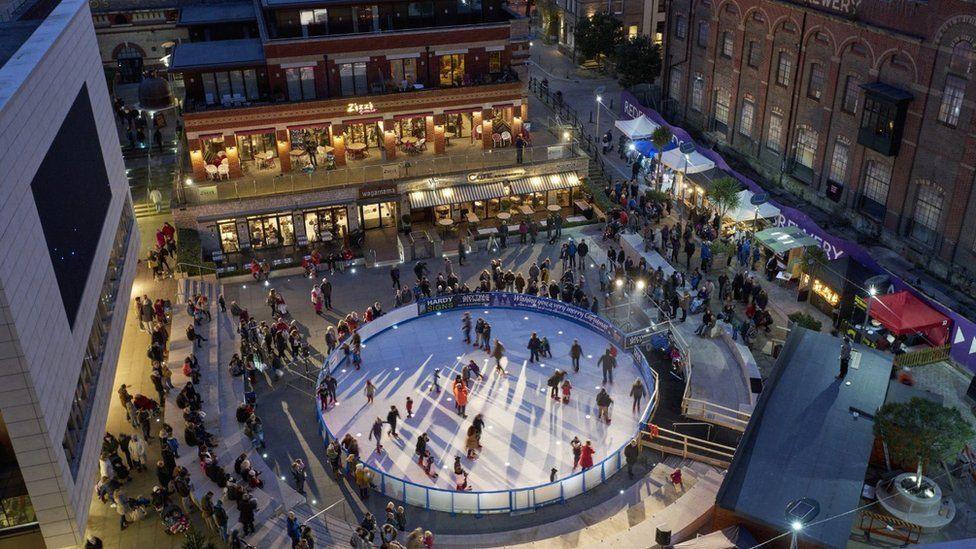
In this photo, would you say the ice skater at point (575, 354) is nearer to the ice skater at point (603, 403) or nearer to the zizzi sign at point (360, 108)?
the ice skater at point (603, 403)

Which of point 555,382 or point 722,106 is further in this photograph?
point 722,106

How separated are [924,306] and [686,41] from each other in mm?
27768

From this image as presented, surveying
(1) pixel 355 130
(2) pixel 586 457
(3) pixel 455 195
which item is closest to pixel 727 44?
(3) pixel 455 195

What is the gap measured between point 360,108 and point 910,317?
28882 millimetres

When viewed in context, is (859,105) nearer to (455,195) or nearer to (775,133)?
(775,133)

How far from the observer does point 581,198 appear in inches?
1993

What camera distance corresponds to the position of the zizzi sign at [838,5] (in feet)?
140

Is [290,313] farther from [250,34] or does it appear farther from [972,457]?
[972,457]

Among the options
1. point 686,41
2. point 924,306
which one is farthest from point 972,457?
point 686,41

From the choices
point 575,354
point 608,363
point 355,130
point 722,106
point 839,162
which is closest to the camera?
point 608,363

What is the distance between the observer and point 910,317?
34906 millimetres

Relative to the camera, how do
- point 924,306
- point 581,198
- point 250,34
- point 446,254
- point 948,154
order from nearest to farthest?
1. point 924,306
2. point 948,154
3. point 446,254
4. point 581,198
5. point 250,34

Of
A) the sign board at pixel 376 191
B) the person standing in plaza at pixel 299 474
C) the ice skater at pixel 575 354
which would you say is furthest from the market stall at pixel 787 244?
the person standing in plaza at pixel 299 474

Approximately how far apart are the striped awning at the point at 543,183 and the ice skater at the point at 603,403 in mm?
18475
